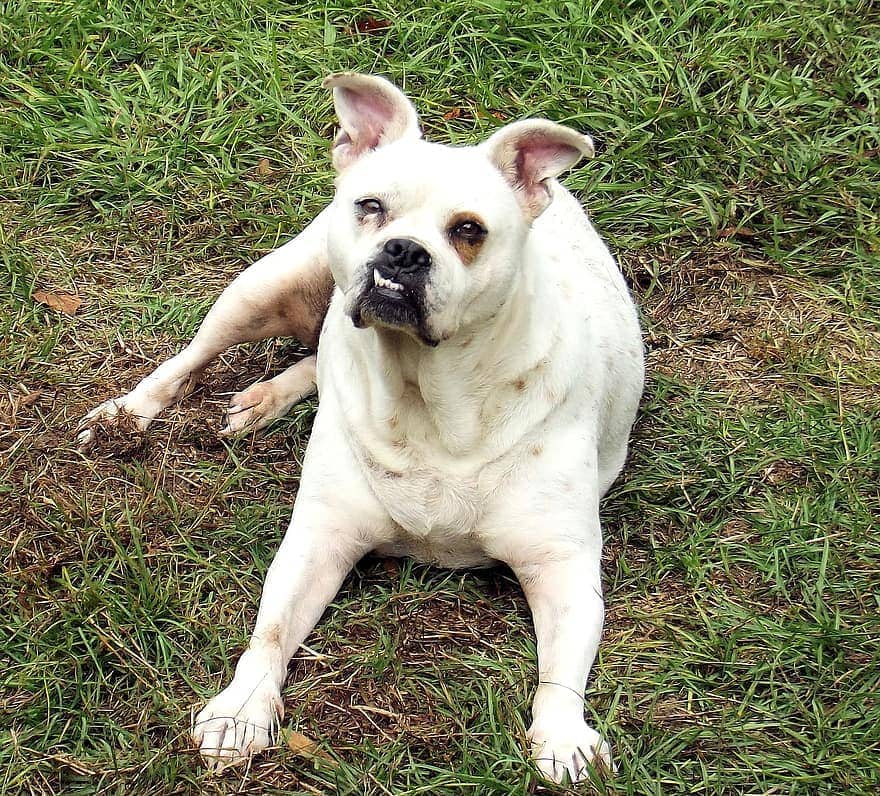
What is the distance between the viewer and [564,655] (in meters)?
3.60

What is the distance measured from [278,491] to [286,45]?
2.77 metres

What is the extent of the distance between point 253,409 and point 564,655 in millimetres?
1674

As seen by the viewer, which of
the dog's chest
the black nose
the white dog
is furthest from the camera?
the dog's chest

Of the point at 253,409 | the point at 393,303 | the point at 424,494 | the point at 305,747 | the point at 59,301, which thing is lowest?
the point at 59,301

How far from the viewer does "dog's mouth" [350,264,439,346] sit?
3359 millimetres

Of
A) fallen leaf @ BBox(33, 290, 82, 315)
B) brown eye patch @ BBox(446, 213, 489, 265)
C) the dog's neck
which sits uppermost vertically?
brown eye patch @ BBox(446, 213, 489, 265)

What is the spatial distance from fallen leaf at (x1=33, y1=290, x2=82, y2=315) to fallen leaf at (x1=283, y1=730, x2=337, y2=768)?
246 cm

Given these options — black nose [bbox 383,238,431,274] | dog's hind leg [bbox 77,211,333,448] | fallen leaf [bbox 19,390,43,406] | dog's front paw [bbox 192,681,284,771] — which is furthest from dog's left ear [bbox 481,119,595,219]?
fallen leaf [bbox 19,390,43,406]

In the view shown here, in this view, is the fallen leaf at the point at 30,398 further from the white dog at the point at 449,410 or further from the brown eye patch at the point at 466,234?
the brown eye patch at the point at 466,234

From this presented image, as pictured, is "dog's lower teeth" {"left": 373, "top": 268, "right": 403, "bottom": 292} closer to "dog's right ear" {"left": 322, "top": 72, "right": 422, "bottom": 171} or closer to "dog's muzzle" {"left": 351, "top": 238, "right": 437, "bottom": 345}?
"dog's muzzle" {"left": 351, "top": 238, "right": 437, "bottom": 345}

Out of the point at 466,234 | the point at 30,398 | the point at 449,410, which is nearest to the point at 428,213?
the point at 466,234

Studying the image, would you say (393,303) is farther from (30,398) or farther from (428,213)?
(30,398)

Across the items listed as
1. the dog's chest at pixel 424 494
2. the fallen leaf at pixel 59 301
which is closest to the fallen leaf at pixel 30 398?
the fallen leaf at pixel 59 301

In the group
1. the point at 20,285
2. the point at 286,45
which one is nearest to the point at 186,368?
the point at 20,285
